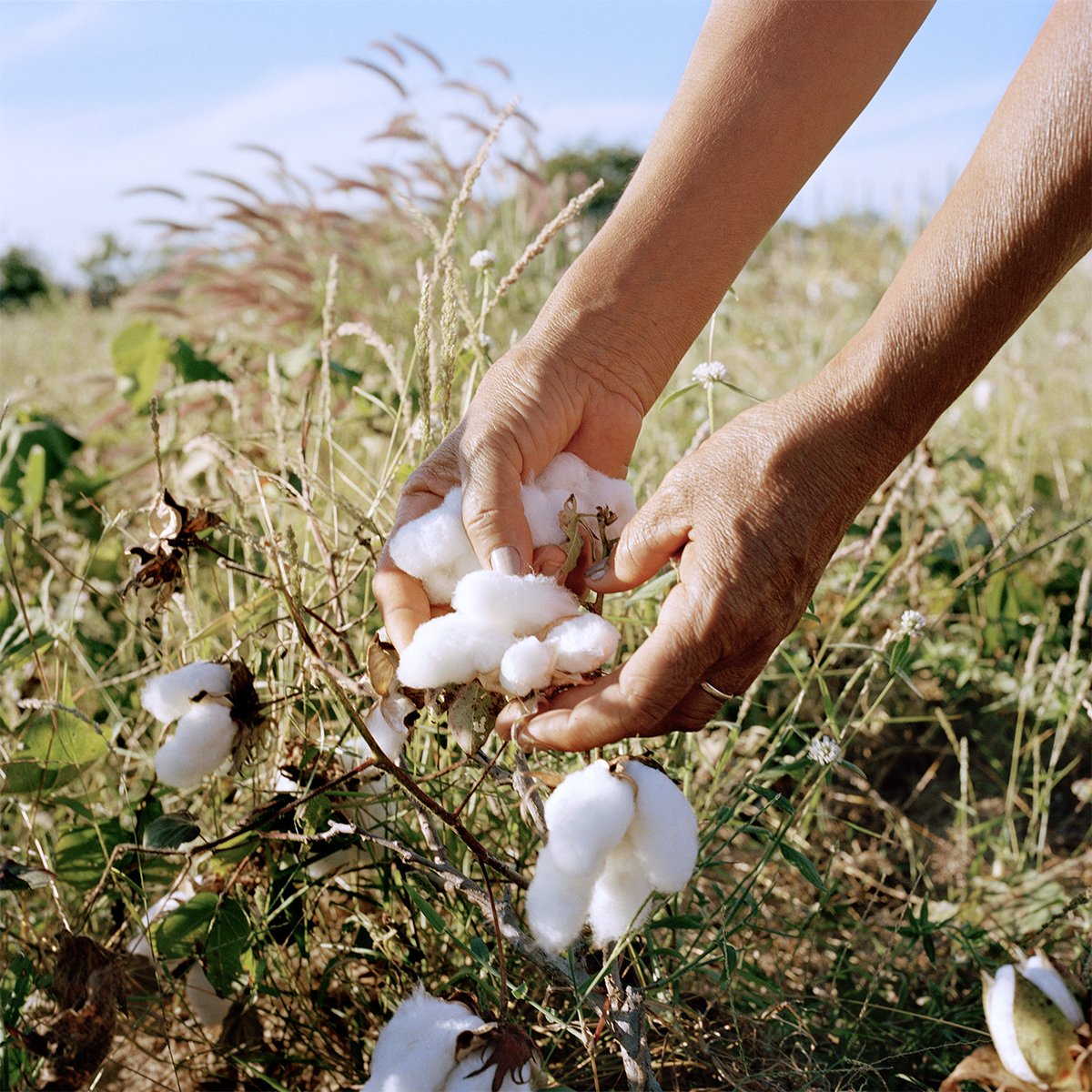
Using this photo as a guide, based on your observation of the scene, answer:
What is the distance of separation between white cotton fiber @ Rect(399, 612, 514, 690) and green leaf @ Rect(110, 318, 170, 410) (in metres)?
1.52

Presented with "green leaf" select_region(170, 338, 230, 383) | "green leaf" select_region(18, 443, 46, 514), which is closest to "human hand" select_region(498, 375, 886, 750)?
"green leaf" select_region(18, 443, 46, 514)

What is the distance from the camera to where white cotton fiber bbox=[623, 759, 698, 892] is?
756mm

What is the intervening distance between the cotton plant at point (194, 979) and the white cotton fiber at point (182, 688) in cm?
19

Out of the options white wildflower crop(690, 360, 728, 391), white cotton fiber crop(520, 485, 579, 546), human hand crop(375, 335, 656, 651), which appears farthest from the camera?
white wildflower crop(690, 360, 728, 391)

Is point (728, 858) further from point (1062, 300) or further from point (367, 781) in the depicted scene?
point (1062, 300)

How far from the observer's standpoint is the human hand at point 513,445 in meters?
0.96

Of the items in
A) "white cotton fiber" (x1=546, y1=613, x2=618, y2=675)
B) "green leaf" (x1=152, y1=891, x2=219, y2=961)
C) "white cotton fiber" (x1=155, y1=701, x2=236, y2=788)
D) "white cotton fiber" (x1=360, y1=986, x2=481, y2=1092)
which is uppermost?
"white cotton fiber" (x1=546, y1=613, x2=618, y2=675)

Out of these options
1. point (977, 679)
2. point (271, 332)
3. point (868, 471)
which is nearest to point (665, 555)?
point (868, 471)

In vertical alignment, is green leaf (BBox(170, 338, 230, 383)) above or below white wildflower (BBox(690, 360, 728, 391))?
below

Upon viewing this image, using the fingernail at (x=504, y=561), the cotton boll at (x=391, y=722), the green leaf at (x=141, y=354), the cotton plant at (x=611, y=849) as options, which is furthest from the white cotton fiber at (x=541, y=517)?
the green leaf at (x=141, y=354)

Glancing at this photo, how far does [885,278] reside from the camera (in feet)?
16.3

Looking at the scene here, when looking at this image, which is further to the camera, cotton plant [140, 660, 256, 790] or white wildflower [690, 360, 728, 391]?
white wildflower [690, 360, 728, 391]

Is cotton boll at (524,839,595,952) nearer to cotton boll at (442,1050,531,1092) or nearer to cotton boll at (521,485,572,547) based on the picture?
cotton boll at (442,1050,531,1092)

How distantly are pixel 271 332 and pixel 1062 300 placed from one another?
11.9 ft
